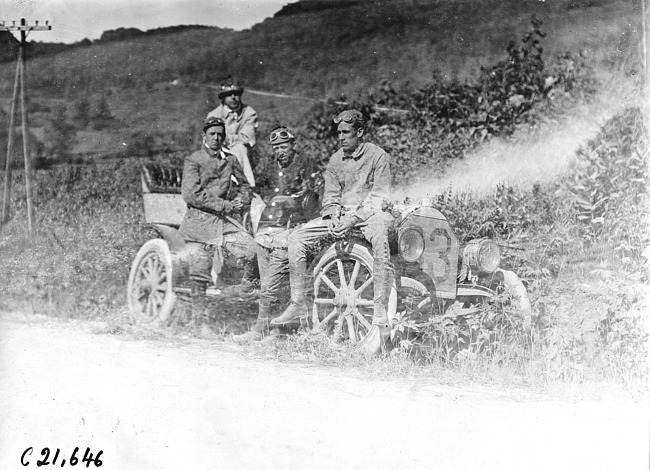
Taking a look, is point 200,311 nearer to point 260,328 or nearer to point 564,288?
point 260,328

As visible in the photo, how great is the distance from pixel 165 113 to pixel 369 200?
1583mm

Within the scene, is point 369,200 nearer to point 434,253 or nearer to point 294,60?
point 434,253

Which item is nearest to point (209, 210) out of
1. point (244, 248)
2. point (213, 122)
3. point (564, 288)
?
point (244, 248)

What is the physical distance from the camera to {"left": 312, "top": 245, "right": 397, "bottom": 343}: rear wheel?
5160mm

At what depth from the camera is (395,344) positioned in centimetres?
512

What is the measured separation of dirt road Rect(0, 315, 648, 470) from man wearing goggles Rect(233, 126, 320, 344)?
0.43 metres

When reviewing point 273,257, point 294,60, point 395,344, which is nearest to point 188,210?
point 273,257

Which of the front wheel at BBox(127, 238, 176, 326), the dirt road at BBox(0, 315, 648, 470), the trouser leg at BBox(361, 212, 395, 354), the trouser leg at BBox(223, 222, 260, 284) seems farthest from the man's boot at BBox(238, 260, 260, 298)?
the trouser leg at BBox(361, 212, 395, 354)

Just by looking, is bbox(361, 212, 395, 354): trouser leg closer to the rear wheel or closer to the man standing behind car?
the rear wheel

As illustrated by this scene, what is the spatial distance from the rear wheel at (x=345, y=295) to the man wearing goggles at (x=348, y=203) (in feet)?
0.26

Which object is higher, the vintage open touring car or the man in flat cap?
the man in flat cap

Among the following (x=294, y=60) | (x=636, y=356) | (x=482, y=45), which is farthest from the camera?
(x=294, y=60)

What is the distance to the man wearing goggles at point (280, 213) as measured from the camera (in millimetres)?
5402

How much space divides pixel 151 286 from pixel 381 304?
5.49 ft
